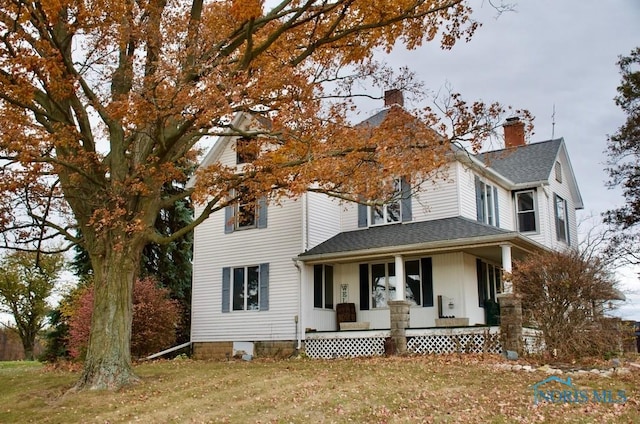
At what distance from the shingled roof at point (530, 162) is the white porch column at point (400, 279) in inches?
230

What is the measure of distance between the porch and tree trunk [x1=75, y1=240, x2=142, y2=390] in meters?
6.95

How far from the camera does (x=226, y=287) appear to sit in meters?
20.2

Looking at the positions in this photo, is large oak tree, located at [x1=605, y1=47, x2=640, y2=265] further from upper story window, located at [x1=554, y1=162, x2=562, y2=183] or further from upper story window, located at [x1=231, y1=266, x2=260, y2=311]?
upper story window, located at [x1=231, y1=266, x2=260, y2=311]

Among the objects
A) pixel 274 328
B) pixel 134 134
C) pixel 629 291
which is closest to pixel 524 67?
pixel 629 291

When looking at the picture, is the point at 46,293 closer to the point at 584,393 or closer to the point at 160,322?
the point at 160,322

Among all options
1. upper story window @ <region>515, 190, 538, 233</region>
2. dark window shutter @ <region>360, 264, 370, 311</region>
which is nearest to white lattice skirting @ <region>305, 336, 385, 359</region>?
dark window shutter @ <region>360, 264, 370, 311</region>

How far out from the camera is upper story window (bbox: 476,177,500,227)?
1925 centimetres

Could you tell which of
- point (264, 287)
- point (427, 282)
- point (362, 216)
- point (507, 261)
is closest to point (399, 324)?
point (427, 282)

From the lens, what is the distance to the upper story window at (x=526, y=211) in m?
21.2

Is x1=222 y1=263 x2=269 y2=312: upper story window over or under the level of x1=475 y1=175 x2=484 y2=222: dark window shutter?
under

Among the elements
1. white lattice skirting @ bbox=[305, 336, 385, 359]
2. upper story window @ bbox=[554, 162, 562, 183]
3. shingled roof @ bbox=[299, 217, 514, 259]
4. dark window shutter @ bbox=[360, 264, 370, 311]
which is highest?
upper story window @ bbox=[554, 162, 562, 183]

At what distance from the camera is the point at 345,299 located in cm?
1927

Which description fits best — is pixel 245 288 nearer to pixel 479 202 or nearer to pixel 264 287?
pixel 264 287

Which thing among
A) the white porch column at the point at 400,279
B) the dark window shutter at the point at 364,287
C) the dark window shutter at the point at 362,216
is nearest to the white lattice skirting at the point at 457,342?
the white porch column at the point at 400,279
